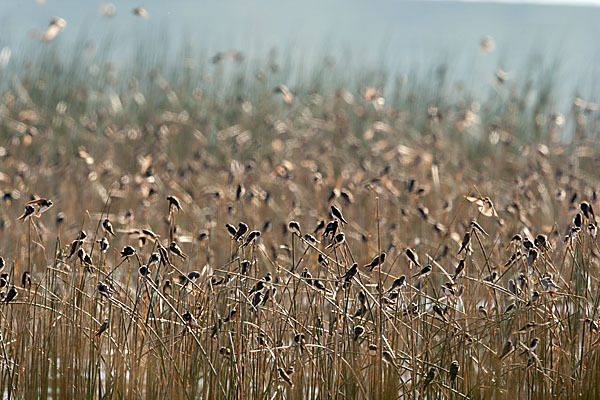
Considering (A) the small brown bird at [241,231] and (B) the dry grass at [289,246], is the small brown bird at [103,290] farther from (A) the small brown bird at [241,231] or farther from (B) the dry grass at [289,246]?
(A) the small brown bird at [241,231]

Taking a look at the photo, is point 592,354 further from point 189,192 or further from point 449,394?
point 189,192

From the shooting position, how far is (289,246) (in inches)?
147

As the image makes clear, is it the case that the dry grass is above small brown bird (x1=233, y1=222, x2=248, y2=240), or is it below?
below

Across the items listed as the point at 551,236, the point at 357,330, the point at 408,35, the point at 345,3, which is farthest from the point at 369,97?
the point at 345,3

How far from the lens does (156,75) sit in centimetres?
663

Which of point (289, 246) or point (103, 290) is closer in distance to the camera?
point (103, 290)

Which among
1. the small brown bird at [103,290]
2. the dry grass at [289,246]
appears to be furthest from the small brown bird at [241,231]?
the small brown bird at [103,290]

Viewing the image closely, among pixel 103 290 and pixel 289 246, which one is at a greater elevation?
pixel 103 290

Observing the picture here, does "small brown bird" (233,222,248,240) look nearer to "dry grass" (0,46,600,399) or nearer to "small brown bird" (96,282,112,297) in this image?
"dry grass" (0,46,600,399)

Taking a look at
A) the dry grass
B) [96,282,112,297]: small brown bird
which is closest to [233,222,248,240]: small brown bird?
the dry grass

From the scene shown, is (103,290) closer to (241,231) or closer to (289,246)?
(241,231)

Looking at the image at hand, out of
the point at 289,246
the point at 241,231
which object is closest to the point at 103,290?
the point at 241,231

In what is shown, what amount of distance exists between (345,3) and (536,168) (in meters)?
18.4

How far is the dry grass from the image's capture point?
2.19 metres
